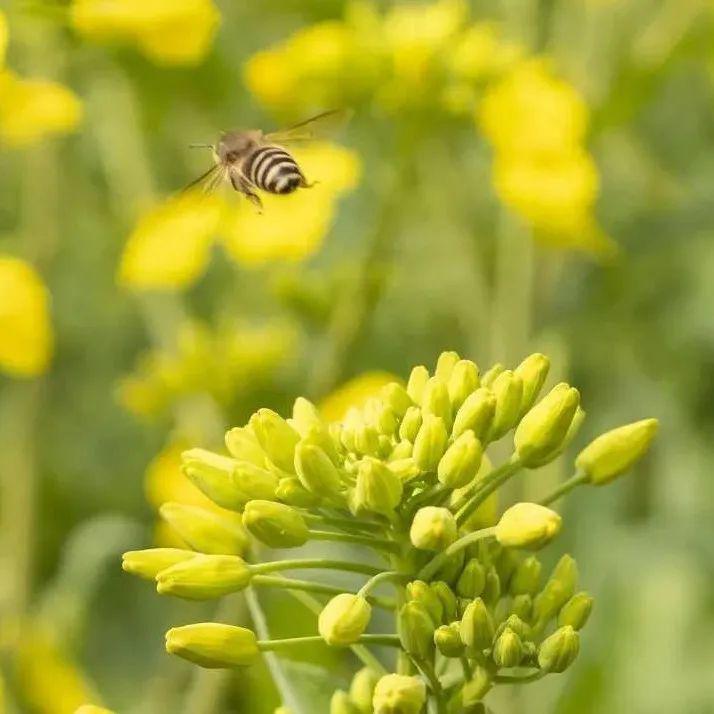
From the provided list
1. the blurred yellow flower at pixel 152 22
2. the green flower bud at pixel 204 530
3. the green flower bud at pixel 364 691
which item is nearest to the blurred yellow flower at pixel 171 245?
the blurred yellow flower at pixel 152 22

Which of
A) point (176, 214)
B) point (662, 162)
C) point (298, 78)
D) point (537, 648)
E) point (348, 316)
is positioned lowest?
point (537, 648)

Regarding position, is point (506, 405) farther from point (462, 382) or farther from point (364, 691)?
point (364, 691)

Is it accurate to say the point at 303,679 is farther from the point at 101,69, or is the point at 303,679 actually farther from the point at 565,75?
the point at 565,75

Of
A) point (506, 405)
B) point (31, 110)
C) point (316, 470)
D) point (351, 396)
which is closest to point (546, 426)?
point (506, 405)

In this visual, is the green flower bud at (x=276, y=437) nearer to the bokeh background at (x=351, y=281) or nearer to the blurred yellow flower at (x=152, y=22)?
the bokeh background at (x=351, y=281)

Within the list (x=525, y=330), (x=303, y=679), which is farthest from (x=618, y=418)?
(x=303, y=679)

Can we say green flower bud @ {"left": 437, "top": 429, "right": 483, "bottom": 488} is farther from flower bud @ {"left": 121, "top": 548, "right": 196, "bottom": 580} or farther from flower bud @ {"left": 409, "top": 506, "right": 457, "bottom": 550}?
flower bud @ {"left": 121, "top": 548, "right": 196, "bottom": 580}

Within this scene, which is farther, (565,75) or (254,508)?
(565,75)
